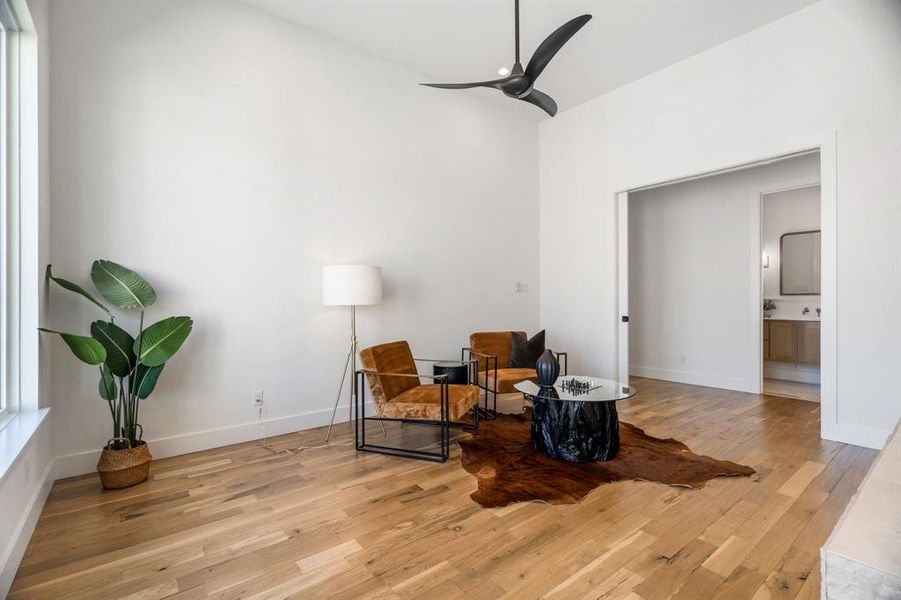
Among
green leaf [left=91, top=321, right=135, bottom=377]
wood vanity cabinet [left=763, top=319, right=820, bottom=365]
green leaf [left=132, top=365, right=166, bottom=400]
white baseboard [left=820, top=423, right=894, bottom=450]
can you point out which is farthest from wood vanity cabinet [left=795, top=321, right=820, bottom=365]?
green leaf [left=91, top=321, right=135, bottom=377]

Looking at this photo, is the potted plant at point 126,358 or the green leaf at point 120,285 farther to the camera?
the green leaf at point 120,285

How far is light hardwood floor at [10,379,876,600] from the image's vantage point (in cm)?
172

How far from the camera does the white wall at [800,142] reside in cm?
320

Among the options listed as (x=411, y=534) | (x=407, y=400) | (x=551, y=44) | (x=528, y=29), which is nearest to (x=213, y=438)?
(x=407, y=400)

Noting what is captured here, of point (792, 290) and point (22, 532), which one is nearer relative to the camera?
point (22, 532)

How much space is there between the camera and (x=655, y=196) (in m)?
6.08

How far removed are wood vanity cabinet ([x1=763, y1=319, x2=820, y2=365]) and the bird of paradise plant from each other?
260 inches

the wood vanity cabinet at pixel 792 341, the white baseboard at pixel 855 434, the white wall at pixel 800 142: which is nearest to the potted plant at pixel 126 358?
the white wall at pixel 800 142

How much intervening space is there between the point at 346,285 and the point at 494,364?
1.78m

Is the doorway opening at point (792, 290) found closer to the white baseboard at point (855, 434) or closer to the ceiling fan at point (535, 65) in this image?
the white baseboard at point (855, 434)

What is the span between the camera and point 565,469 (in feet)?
9.31

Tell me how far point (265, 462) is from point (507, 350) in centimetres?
259

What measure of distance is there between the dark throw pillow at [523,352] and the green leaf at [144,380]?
3073 mm

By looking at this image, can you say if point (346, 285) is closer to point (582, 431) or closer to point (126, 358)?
point (126, 358)
